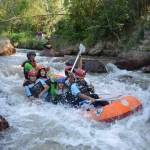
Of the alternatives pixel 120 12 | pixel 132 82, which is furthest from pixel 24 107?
pixel 120 12

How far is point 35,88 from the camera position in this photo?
825cm

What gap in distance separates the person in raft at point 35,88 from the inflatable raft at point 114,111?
135 cm

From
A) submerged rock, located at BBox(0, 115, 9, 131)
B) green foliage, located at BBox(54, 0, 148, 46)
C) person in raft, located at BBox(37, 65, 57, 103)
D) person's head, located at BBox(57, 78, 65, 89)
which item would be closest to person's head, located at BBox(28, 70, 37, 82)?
person in raft, located at BBox(37, 65, 57, 103)

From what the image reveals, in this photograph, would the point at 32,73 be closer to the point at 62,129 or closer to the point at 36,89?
the point at 36,89

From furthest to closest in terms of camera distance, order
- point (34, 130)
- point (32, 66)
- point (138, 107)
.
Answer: point (32, 66), point (138, 107), point (34, 130)

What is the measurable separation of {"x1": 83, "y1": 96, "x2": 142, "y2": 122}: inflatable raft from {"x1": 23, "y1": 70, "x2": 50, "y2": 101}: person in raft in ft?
4.43

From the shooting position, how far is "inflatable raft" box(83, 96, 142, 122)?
266 inches

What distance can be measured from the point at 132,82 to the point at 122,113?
392 cm

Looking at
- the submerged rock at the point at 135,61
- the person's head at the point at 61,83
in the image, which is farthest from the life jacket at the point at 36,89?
the submerged rock at the point at 135,61

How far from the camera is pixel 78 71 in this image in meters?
7.42

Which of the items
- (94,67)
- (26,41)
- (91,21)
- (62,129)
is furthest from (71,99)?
(26,41)

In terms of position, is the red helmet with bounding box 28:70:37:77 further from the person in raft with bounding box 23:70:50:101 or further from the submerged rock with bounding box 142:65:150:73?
the submerged rock with bounding box 142:65:150:73

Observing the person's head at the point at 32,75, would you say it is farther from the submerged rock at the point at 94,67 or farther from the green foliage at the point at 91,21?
the green foliage at the point at 91,21

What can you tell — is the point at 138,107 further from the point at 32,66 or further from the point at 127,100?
the point at 32,66
